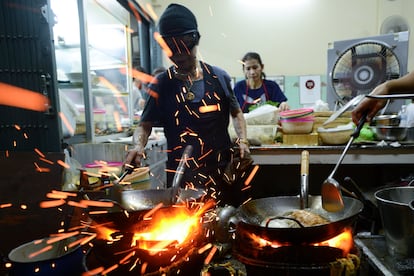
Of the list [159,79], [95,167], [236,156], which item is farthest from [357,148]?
[95,167]

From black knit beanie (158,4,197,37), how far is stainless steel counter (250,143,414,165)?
1318 millimetres

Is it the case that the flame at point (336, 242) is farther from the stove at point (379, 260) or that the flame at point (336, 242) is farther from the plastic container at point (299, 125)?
the plastic container at point (299, 125)

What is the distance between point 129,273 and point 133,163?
2.94 feet

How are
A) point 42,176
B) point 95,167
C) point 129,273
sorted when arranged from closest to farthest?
point 129,273, point 42,176, point 95,167

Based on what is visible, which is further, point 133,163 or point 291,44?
point 291,44

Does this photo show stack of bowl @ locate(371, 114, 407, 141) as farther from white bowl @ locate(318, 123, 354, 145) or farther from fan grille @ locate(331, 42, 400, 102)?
fan grille @ locate(331, 42, 400, 102)

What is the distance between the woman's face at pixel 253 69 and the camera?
3967mm

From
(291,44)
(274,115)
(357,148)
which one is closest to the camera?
(357,148)

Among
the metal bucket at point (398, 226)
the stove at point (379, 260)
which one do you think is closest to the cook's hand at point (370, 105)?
the metal bucket at point (398, 226)

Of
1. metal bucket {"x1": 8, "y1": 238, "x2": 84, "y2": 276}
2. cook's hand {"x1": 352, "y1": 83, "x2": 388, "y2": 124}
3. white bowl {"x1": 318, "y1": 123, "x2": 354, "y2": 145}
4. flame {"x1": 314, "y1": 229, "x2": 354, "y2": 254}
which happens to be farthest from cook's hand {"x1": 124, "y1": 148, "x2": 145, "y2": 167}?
white bowl {"x1": 318, "y1": 123, "x2": 354, "y2": 145}

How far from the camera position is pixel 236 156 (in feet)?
8.17

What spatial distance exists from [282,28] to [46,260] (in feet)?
20.3

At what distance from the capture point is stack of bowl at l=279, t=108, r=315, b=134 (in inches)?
120

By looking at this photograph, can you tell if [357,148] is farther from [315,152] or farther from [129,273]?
[129,273]
